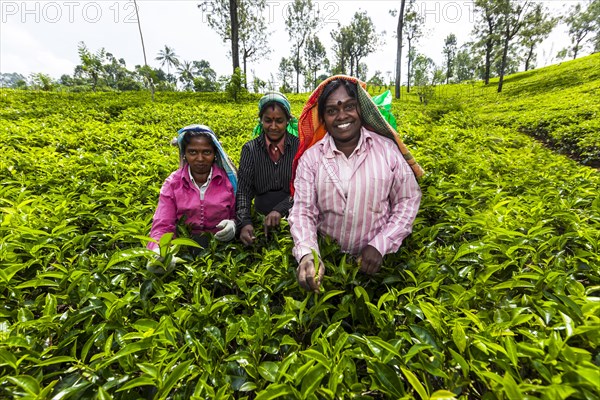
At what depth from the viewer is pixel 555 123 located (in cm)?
679

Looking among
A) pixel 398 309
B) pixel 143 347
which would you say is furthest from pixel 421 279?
pixel 143 347

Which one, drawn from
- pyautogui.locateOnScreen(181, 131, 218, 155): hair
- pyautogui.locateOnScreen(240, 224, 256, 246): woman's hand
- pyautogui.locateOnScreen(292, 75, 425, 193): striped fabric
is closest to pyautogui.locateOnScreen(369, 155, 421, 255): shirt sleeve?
pyautogui.locateOnScreen(292, 75, 425, 193): striped fabric

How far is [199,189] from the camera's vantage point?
90.3 inches

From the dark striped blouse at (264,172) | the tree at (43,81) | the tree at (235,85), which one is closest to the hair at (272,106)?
the dark striped blouse at (264,172)

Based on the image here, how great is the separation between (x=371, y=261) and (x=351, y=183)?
0.42m

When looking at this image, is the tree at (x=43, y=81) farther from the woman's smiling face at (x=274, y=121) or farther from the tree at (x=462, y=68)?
the tree at (x=462, y=68)

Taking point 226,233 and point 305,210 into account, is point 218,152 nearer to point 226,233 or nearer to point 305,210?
point 226,233

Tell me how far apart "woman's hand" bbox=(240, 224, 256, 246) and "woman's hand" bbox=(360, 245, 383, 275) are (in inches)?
33.6

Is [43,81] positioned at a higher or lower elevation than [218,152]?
higher

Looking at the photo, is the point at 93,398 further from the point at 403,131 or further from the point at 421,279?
the point at 403,131

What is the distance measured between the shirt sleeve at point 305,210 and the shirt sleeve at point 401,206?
13.1 inches

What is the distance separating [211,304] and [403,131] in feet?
14.1

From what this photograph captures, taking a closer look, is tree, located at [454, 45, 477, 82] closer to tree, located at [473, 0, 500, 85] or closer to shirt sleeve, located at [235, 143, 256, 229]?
tree, located at [473, 0, 500, 85]

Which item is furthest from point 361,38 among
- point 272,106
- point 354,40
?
point 272,106
